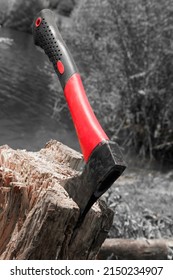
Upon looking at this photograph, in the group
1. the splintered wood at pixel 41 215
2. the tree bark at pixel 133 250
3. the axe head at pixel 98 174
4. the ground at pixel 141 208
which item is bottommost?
the ground at pixel 141 208

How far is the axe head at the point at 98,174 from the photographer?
4.63ft

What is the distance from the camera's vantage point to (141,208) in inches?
158

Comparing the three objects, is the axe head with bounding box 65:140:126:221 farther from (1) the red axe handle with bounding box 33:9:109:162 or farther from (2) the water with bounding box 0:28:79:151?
(2) the water with bounding box 0:28:79:151

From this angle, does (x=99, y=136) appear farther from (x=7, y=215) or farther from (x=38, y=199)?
(x=7, y=215)

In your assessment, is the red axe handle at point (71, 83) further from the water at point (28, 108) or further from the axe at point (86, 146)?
the water at point (28, 108)

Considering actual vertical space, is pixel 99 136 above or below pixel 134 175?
above

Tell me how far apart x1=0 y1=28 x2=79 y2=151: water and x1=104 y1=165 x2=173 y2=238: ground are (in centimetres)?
120

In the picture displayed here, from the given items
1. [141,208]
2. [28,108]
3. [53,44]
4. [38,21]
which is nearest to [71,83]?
[53,44]

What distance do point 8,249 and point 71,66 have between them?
73 cm

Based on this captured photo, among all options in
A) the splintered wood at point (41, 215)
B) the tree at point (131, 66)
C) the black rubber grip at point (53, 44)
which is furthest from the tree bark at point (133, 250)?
the tree at point (131, 66)

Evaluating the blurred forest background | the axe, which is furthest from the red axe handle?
the blurred forest background

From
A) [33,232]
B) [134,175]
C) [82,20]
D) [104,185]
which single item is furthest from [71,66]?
[82,20]

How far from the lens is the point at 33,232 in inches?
57.2
